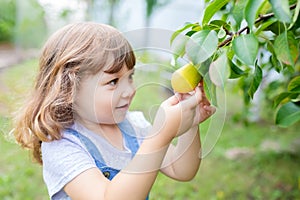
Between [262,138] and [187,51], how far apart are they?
107 inches

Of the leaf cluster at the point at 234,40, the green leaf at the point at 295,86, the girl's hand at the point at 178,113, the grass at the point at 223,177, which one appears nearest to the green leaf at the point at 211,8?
the leaf cluster at the point at 234,40

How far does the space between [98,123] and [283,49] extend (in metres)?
0.39

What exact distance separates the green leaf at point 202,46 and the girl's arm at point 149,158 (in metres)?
0.10

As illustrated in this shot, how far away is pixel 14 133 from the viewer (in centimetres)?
105

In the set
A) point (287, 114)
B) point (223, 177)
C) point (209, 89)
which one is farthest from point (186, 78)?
point (223, 177)

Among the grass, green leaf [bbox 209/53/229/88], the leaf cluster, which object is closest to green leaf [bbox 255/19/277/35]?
the leaf cluster

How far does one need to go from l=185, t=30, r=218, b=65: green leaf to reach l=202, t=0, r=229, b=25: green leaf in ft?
0.18

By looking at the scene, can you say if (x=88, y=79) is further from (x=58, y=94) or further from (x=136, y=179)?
(x=136, y=179)

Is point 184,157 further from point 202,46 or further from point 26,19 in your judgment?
point 26,19

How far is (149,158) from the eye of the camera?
2.57 feet

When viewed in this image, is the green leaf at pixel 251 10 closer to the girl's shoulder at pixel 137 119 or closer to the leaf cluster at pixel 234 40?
the leaf cluster at pixel 234 40

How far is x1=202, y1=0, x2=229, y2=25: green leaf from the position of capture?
2.30ft

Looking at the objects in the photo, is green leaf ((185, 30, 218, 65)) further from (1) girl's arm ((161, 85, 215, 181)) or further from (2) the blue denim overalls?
(2) the blue denim overalls

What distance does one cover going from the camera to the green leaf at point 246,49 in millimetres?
627
